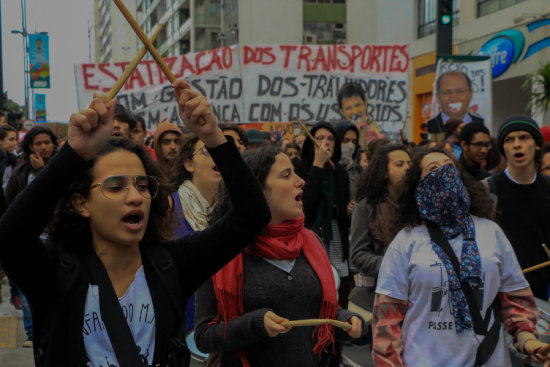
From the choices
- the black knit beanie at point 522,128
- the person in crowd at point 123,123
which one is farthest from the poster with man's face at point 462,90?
the person in crowd at point 123,123

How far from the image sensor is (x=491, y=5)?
19.9 meters

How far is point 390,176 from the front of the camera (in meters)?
4.52

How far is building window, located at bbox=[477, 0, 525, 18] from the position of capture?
747 inches

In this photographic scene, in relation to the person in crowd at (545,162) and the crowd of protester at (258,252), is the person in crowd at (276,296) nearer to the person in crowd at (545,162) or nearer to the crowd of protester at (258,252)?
the crowd of protester at (258,252)

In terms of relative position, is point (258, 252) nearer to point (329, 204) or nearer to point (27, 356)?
point (329, 204)

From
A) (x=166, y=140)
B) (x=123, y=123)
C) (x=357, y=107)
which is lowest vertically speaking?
(x=166, y=140)

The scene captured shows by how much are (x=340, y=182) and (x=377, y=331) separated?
2698 mm

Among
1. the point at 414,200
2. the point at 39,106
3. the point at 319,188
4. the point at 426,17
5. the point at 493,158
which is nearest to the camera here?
the point at 414,200

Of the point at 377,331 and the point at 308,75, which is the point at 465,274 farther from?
the point at 308,75

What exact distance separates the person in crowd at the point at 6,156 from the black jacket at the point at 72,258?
5.76 metres

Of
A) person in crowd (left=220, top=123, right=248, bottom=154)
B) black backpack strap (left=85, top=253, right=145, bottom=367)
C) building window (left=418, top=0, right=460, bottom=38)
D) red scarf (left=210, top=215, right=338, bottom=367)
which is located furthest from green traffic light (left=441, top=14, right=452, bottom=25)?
building window (left=418, top=0, right=460, bottom=38)

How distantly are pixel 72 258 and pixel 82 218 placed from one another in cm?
15

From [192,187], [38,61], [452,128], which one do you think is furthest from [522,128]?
[38,61]

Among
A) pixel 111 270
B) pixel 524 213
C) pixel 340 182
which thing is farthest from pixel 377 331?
pixel 340 182
